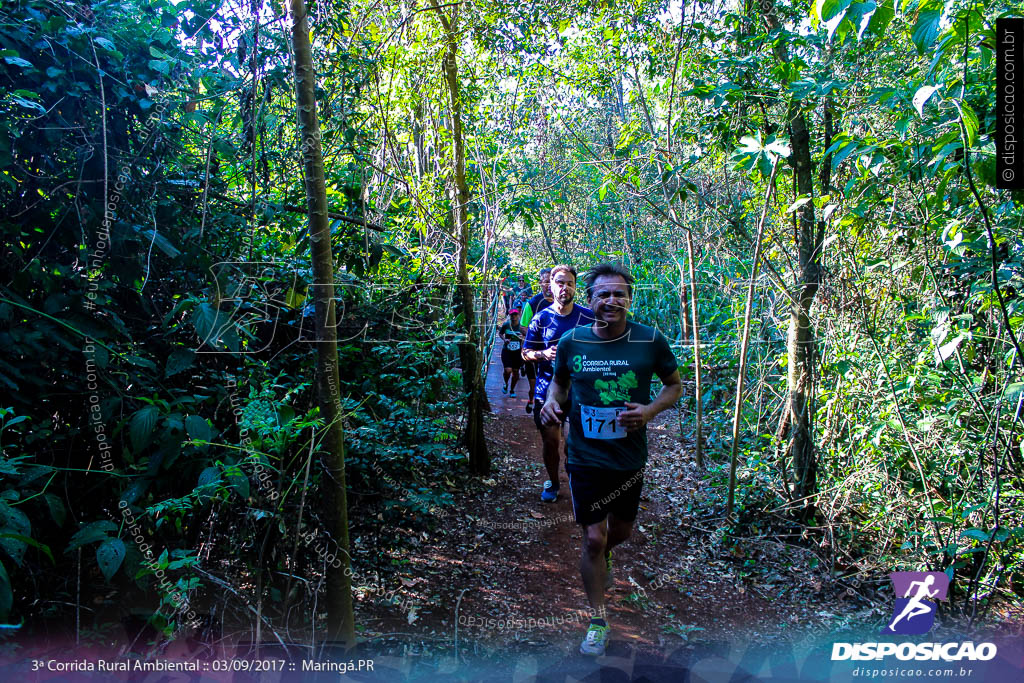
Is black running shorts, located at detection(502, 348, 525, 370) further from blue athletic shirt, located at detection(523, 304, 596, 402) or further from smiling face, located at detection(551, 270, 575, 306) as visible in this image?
smiling face, located at detection(551, 270, 575, 306)

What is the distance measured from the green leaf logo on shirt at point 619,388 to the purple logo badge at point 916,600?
1.79 metres

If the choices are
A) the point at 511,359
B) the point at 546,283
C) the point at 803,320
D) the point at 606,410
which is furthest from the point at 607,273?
the point at 511,359

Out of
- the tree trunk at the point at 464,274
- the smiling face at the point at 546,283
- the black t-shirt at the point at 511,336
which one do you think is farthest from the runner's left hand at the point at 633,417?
the black t-shirt at the point at 511,336

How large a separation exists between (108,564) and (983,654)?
3.57 metres

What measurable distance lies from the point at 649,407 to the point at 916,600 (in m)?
1.76

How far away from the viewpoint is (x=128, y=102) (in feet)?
9.05

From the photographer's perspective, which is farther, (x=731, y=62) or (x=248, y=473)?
(x=731, y=62)

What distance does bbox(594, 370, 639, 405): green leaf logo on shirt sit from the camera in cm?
307

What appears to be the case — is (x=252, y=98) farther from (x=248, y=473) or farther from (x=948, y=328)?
(x=948, y=328)

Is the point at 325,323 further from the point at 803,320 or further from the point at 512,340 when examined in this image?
the point at 512,340

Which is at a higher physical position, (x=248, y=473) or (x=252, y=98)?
(x=252, y=98)

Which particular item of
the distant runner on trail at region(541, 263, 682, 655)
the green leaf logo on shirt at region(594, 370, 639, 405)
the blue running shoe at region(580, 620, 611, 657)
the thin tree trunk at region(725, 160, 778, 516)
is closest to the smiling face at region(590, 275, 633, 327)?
the distant runner on trail at region(541, 263, 682, 655)

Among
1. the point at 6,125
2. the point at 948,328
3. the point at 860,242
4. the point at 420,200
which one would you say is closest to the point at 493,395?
the point at 420,200

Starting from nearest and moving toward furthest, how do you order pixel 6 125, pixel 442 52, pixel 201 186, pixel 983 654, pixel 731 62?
pixel 6 125, pixel 983 654, pixel 201 186, pixel 731 62, pixel 442 52
